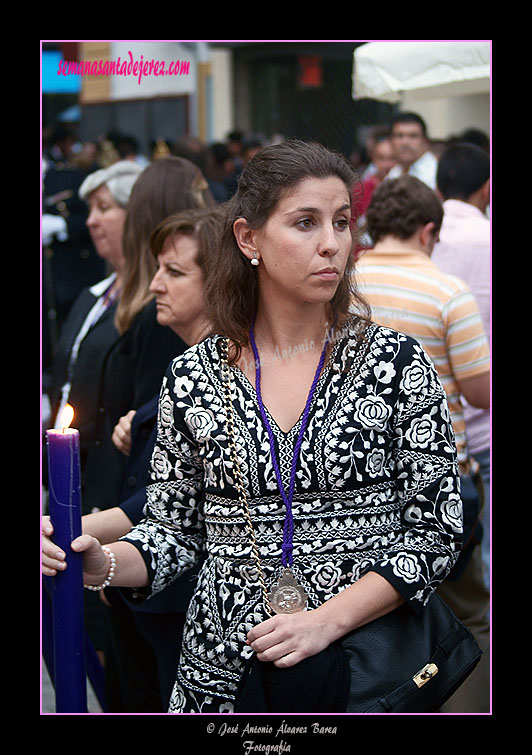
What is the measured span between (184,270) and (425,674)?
1.67 meters

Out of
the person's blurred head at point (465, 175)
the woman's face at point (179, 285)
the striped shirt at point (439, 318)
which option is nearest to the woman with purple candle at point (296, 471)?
the woman's face at point (179, 285)

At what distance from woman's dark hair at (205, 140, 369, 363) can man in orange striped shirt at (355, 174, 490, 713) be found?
1173mm

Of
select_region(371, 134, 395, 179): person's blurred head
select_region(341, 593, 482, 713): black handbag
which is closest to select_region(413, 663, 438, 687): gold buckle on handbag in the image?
select_region(341, 593, 482, 713): black handbag

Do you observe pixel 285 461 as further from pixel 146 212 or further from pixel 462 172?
pixel 462 172

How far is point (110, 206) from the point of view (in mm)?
4750

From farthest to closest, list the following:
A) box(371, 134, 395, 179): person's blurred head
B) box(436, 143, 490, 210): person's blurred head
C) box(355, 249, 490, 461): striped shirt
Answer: box(371, 134, 395, 179): person's blurred head → box(436, 143, 490, 210): person's blurred head → box(355, 249, 490, 461): striped shirt

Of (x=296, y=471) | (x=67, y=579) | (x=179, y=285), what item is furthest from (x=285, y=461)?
(x=179, y=285)

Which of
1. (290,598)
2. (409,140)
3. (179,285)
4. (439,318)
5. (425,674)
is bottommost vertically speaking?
(425,674)

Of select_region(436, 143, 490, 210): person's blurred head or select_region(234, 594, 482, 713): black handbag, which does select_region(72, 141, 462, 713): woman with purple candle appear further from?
select_region(436, 143, 490, 210): person's blurred head

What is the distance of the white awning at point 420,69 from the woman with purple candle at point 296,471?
296 centimetres

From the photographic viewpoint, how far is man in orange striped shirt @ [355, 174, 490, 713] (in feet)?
12.0

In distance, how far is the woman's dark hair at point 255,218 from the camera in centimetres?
218

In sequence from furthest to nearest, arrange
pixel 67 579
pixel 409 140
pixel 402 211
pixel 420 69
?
pixel 409 140
pixel 420 69
pixel 402 211
pixel 67 579
